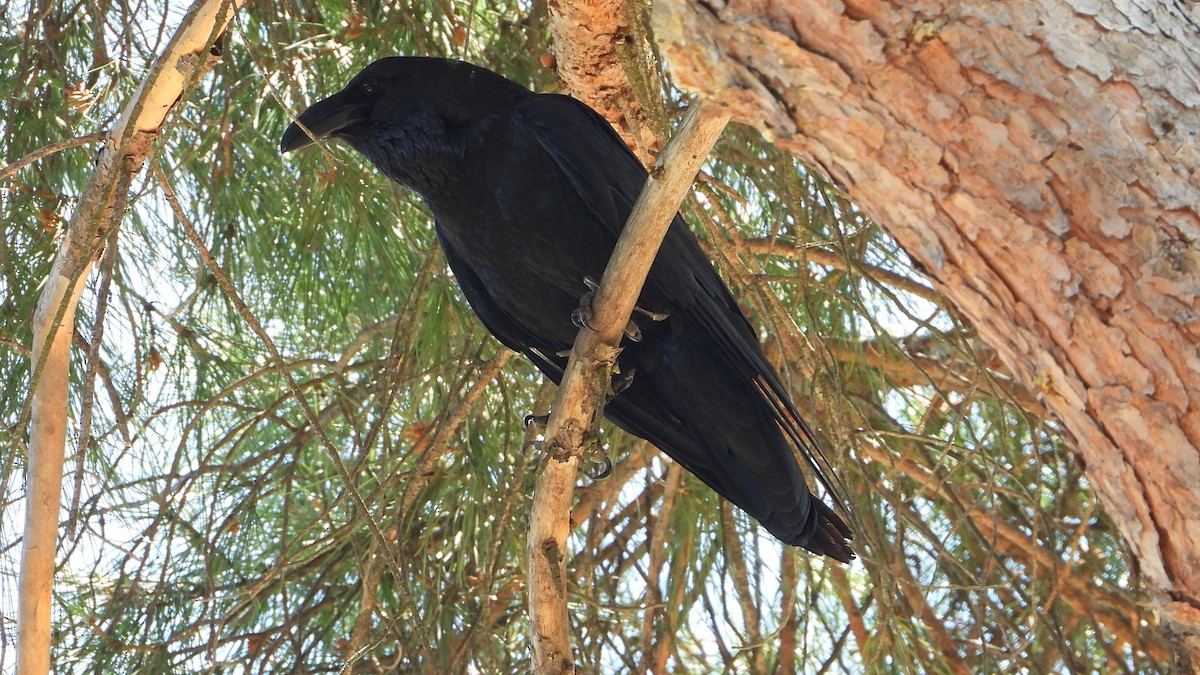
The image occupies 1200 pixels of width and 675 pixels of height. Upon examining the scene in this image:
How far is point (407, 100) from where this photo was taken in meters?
2.53

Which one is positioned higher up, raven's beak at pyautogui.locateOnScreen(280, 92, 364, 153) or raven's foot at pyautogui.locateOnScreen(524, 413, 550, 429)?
raven's beak at pyautogui.locateOnScreen(280, 92, 364, 153)

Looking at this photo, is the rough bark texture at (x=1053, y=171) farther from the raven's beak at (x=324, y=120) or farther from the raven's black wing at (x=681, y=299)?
the raven's beak at (x=324, y=120)

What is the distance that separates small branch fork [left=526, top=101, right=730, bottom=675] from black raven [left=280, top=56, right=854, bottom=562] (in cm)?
31

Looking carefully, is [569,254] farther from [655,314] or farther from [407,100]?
[407,100]

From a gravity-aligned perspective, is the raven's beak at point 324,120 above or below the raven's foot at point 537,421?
above

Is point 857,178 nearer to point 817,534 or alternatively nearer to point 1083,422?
point 1083,422

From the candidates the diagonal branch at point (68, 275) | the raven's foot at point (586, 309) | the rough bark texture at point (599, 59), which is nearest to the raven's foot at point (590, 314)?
the raven's foot at point (586, 309)

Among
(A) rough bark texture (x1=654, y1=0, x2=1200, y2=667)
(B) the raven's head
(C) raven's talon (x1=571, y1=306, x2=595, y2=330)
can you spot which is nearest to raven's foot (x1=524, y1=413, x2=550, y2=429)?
(C) raven's talon (x1=571, y1=306, x2=595, y2=330)

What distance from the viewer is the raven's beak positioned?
→ 8.03 ft

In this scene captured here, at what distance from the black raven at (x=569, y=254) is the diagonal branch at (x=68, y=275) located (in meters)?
0.56

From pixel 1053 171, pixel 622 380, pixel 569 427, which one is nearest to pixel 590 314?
pixel 569 427

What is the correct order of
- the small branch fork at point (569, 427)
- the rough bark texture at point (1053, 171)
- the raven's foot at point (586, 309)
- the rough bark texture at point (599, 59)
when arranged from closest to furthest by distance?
the rough bark texture at point (1053, 171), the small branch fork at point (569, 427), the raven's foot at point (586, 309), the rough bark texture at point (599, 59)

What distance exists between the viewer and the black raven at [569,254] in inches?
93.3

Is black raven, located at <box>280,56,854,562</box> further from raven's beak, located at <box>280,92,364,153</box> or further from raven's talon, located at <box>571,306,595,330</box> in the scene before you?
raven's talon, located at <box>571,306,595,330</box>
